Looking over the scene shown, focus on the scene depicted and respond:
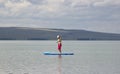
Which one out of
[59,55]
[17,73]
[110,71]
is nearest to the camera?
[17,73]

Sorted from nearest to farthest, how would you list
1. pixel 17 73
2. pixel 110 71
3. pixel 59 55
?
1. pixel 17 73
2. pixel 110 71
3. pixel 59 55

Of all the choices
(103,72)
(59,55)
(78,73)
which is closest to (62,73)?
(78,73)

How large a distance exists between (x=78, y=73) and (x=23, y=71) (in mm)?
4185

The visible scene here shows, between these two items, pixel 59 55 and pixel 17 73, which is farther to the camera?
pixel 59 55

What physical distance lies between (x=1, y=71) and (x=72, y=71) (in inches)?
212

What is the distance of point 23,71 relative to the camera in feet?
104

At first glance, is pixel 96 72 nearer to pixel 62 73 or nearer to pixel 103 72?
pixel 103 72

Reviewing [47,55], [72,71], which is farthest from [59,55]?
[72,71]

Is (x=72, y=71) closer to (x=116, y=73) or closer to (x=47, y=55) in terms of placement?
(x=116, y=73)

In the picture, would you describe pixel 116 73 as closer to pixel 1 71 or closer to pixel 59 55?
pixel 1 71

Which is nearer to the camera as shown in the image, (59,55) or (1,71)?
(1,71)

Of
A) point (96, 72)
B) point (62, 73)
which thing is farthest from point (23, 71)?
point (96, 72)

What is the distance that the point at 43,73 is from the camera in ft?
99.7

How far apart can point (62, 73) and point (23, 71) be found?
3063 millimetres
